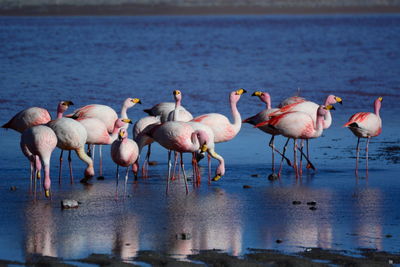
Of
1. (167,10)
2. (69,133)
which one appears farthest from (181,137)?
(167,10)

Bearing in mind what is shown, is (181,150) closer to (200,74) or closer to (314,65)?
(200,74)

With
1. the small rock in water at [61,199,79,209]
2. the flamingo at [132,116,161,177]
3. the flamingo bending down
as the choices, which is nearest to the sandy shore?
the small rock in water at [61,199,79,209]

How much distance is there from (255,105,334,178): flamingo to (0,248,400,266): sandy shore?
4097 mm

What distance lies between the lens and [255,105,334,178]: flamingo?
10.9 metres

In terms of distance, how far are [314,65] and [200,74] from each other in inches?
224

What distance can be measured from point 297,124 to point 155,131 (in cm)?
197

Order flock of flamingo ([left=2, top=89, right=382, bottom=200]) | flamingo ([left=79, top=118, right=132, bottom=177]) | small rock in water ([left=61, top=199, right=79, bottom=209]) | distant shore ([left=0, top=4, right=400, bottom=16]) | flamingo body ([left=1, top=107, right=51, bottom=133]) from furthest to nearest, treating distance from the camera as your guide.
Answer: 1. distant shore ([left=0, top=4, right=400, bottom=16])
2. flamingo body ([left=1, top=107, right=51, bottom=133])
3. flamingo ([left=79, top=118, right=132, bottom=177])
4. flock of flamingo ([left=2, top=89, right=382, bottom=200])
5. small rock in water ([left=61, top=199, right=79, bottom=209])

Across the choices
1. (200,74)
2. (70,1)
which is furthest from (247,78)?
(70,1)

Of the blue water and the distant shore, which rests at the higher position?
the distant shore

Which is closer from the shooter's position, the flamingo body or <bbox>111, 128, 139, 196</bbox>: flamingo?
<bbox>111, 128, 139, 196</bbox>: flamingo

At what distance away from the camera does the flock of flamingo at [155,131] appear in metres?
9.45

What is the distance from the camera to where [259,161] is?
11531 mm

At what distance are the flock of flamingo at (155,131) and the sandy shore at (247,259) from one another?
7.52 ft

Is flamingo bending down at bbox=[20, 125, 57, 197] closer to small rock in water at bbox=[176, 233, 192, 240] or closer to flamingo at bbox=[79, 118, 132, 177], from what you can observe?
flamingo at bbox=[79, 118, 132, 177]
